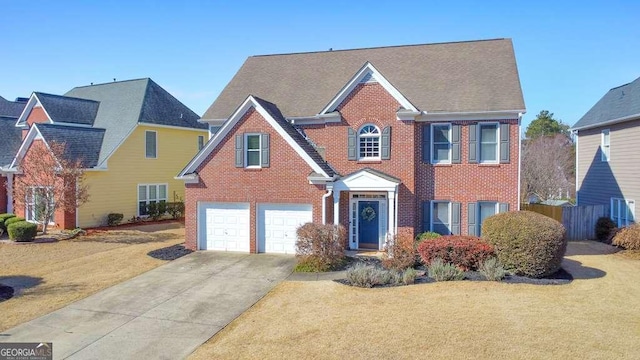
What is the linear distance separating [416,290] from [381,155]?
734cm

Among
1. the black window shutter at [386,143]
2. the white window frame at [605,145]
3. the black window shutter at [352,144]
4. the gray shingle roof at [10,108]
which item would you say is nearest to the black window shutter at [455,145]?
the black window shutter at [386,143]

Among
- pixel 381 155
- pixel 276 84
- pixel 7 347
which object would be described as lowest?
pixel 7 347

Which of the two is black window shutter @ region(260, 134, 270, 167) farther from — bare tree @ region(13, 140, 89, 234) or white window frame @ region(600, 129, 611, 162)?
white window frame @ region(600, 129, 611, 162)

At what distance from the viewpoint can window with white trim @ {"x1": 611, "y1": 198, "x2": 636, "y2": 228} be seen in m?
20.5

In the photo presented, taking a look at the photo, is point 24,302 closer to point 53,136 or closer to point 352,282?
point 352,282

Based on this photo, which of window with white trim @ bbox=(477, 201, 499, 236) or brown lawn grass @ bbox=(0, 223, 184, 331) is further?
window with white trim @ bbox=(477, 201, 499, 236)

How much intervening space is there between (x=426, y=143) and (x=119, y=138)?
1892cm

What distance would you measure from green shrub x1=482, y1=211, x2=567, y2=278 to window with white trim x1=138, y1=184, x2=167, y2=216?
22.7 metres

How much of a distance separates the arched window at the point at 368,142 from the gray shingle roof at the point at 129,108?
15782 millimetres

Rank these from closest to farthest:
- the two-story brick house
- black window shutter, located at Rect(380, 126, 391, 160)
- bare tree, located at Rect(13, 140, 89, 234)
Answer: the two-story brick house, black window shutter, located at Rect(380, 126, 391, 160), bare tree, located at Rect(13, 140, 89, 234)

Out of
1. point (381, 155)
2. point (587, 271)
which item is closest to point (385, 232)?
point (381, 155)

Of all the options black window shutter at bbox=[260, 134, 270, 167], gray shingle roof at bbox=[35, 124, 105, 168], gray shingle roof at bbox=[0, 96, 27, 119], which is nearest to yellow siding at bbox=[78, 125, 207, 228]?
gray shingle roof at bbox=[35, 124, 105, 168]

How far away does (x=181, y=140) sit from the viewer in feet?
99.7

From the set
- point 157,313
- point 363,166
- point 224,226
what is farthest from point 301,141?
point 157,313
